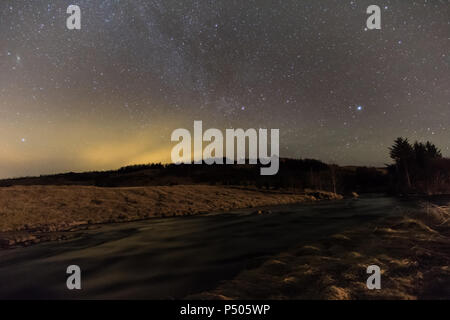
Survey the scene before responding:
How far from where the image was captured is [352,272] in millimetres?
7277

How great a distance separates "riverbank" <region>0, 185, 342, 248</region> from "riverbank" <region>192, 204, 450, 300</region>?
556 inches

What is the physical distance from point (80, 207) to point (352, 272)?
1068 inches

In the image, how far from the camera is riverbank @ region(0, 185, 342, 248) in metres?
20.0

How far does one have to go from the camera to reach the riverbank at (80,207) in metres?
20.0

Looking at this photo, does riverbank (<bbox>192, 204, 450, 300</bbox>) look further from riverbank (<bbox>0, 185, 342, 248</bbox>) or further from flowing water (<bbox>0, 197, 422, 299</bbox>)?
riverbank (<bbox>0, 185, 342, 248</bbox>)

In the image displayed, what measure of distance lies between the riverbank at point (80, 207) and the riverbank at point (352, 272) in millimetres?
14117

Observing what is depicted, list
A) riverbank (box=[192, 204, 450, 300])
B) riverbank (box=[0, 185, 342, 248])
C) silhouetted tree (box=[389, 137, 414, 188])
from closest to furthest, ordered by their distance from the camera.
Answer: riverbank (box=[192, 204, 450, 300]), riverbank (box=[0, 185, 342, 248]), silhouetted tree (box=[389, 137, 414, 188])

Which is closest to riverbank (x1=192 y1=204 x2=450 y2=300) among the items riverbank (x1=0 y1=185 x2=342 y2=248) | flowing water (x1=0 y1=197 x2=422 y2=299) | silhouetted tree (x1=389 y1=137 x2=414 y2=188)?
flowing water (x1=0 y1=197 x2=422 y2=299)

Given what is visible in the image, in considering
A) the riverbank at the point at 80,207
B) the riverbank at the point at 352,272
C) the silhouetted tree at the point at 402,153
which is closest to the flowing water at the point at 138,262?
the riverbank at the point at 352,272

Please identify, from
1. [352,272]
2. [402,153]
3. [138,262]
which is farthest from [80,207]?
[402,153]

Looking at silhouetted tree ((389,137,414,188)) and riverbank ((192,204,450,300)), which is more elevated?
silhouetted tree ((389,137,414,188))

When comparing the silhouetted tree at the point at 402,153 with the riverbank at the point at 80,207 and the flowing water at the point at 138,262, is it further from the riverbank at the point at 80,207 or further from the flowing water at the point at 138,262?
the flowing water at the point at 138,262

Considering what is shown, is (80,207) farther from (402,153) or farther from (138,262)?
(402,153)
